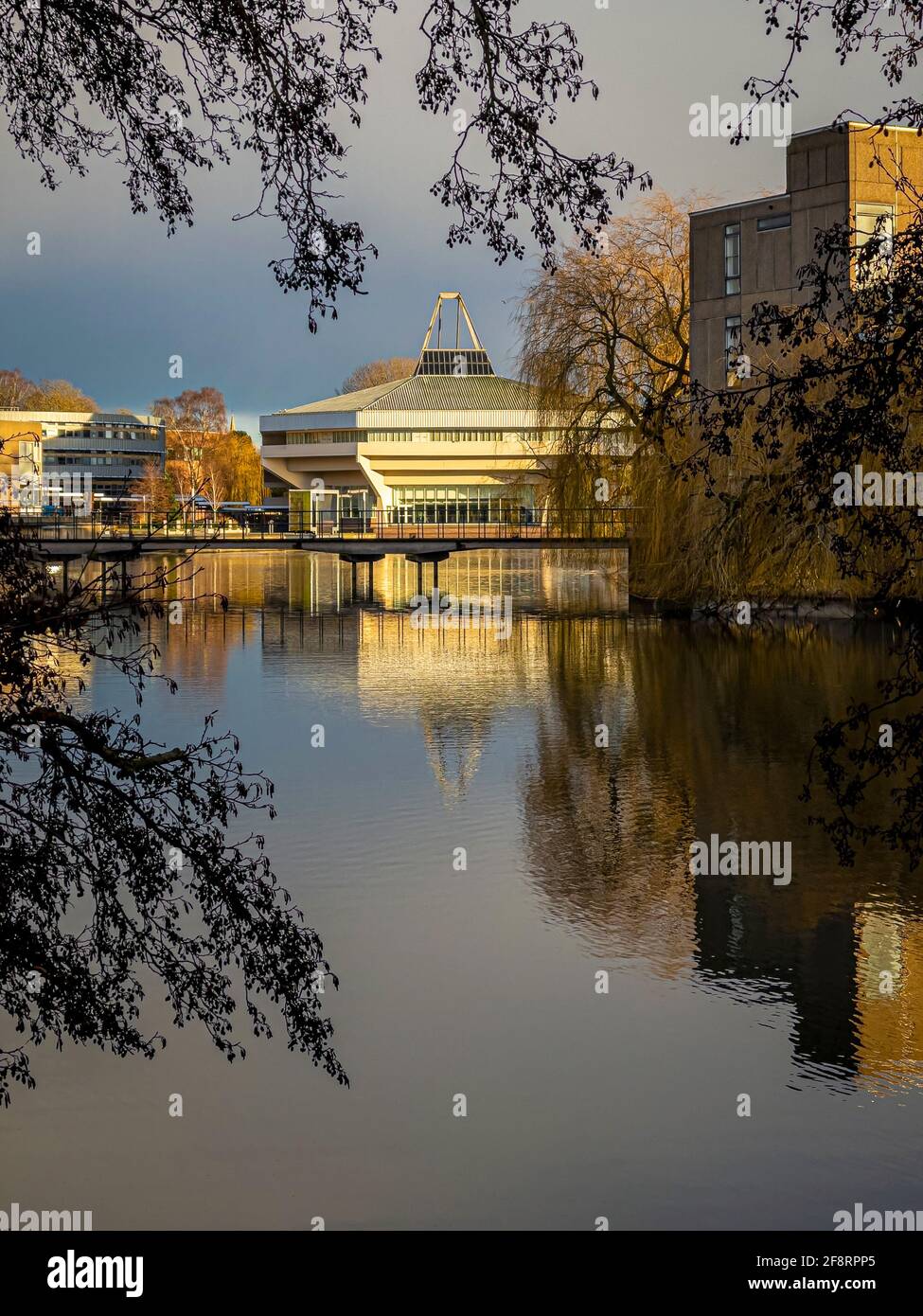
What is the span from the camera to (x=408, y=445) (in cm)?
11169

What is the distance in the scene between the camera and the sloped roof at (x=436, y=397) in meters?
113

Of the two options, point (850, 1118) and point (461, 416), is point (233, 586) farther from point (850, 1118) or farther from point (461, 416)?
point (461, 416)

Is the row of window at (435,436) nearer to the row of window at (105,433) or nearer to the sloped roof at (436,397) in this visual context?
the sloped roof at (436,397)

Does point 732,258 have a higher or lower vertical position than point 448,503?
higher

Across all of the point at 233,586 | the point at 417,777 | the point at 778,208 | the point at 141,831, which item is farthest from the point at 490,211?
the point at 233,586

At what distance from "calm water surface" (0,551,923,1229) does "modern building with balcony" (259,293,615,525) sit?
289ft

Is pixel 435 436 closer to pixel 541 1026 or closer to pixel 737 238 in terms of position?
pixel 737 238

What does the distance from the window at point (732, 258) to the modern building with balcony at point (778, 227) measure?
0.09 ft

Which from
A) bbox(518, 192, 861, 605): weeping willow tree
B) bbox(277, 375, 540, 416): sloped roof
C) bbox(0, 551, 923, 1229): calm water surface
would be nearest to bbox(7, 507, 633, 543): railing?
bbox(518, 192, 861, 605): weeping willow tree

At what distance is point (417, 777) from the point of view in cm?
1925

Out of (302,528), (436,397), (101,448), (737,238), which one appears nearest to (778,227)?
(737,238)

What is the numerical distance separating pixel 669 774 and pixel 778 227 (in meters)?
27.9
